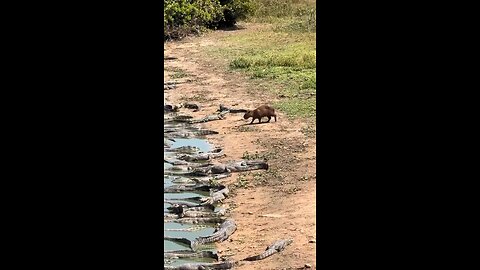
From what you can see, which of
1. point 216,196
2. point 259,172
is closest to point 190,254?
point 216,196

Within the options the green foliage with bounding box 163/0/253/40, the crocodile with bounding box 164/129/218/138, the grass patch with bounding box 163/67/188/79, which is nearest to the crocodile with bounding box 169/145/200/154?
the crocodile with bounding box 164/129/218/138

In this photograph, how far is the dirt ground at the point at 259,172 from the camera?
664 centimetres

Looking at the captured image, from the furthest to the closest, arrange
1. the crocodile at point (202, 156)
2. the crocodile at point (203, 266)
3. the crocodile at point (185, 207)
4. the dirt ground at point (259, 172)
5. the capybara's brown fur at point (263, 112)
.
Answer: the capybara's brown fur at point (263, 112) < the crocodile at point (202, 156) < the crocodile at point (185, 207) < the dirt ground at point (259, 172) < the crocodile at point (203, 266)

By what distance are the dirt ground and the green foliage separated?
5.65 feet

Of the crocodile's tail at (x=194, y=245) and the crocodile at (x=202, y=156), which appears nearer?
the crocodile's tail at (x=194, y=245)

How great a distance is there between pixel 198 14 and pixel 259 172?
28.0ft

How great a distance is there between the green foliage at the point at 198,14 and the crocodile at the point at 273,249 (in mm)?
9703

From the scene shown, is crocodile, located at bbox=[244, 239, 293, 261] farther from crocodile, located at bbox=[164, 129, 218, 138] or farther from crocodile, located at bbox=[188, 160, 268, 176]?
crocodile, located at bbox=[164, 129, 218, 138]

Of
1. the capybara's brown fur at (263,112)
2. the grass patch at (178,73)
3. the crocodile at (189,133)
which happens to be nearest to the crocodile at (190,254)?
the capybara's brown fur at (263,112)

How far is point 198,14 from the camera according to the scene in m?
16.8

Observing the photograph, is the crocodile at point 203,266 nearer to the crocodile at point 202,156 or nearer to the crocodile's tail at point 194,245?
the crocodile's tail at point 194,245
